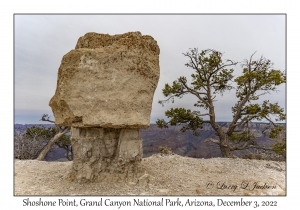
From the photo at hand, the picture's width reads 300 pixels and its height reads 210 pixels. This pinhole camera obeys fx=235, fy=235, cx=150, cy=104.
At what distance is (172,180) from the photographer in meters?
6.69

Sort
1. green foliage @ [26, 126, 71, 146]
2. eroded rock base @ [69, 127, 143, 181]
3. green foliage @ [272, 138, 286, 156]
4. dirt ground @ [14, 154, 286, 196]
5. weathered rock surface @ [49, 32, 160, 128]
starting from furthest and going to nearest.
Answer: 1. green foliage @ [26, 126, 71, 146]
2. green foliage @ [272, 138, 286, 156]
3. eroded rock base @ [69, 127, 143, 181]
4. dirt ground @ [14, 154, 286, 196]
5. weathered rock surface @ [49, 32, 160, 128]

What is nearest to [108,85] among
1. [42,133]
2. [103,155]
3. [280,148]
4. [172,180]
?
[103,155]

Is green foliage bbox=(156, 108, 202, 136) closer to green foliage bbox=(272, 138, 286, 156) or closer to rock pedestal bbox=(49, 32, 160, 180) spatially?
green foliage bbox=(272, 138, 286, 156)

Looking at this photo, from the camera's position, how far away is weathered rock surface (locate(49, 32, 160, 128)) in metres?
5.58

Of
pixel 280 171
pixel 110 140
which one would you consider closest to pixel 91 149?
pixel 110 140

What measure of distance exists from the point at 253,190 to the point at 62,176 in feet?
17.4

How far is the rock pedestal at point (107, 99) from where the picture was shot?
5594 mm

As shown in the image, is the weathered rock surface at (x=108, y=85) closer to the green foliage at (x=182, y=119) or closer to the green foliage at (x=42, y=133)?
the green foliage at (x=182, y=119)

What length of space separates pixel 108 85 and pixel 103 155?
189cm

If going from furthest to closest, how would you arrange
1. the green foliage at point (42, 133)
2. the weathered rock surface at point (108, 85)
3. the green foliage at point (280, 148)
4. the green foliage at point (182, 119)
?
the green foliage at point (42, 133) → the green foliage at point (182, 119) → the green foliage at point (280, 148) → the weathered rock surface at point (108, 85)

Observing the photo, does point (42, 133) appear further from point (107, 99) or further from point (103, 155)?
point (107, 99)

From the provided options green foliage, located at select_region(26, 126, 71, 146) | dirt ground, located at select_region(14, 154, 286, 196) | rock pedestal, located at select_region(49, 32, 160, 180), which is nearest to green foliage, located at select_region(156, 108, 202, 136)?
dirt ground, located at select_region(14, 154, 286, 196)

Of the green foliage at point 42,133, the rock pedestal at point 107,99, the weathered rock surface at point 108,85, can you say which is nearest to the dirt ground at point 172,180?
the rock pedestal at point 107,99
